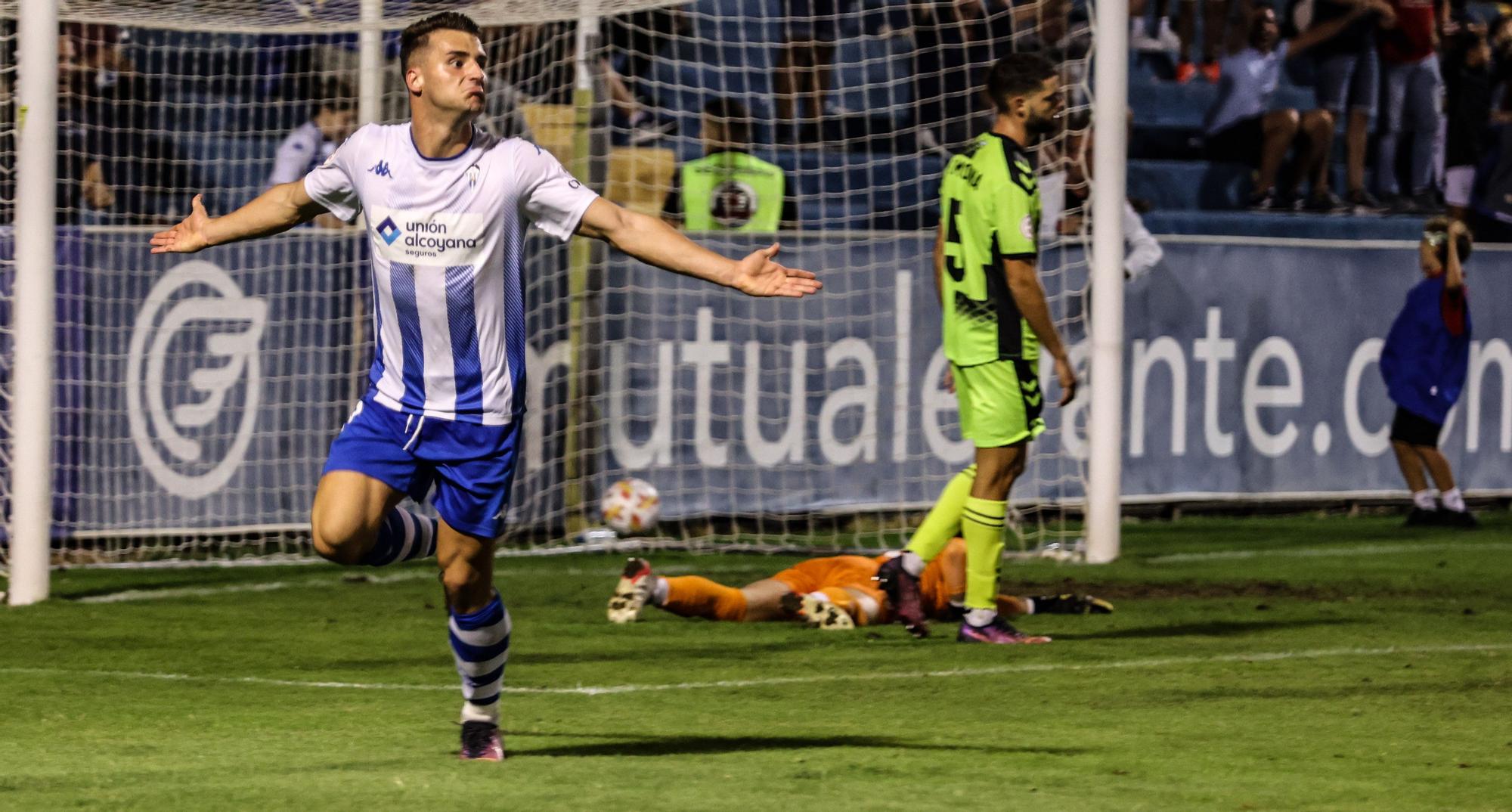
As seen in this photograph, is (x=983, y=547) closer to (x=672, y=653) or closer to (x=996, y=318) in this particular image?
(x=996, y=318)

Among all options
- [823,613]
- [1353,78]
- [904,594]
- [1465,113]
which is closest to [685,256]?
[904,594]

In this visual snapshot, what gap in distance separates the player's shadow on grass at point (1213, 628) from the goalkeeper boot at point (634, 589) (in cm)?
149

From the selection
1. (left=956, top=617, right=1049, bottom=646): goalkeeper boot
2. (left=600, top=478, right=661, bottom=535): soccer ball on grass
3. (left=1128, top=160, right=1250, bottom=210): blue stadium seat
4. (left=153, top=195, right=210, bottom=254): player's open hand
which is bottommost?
(left=956, top=617, right=1049, bottom=646): goalkeeper boot

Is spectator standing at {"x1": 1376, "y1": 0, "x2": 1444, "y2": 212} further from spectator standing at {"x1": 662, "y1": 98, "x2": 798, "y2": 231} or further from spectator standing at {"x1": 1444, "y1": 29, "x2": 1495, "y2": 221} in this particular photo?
spectator standing at {"x1": 662, "y1": 98, "x2": 798, "y2": 231}

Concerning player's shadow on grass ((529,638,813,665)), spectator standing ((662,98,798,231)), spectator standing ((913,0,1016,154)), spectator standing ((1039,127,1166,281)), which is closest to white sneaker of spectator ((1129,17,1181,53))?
spectator standing ((913,0,1016,154))

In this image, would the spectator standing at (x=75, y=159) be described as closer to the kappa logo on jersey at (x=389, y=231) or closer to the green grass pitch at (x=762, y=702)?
the green grass pitch at (x=762, y=702)

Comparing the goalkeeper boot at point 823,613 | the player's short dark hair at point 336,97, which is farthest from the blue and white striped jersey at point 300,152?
the goalkeeper boot at point 823,613

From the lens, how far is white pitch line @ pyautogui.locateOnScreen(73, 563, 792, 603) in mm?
9422

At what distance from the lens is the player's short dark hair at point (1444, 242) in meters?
12.7

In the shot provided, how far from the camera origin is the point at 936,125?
1285cm

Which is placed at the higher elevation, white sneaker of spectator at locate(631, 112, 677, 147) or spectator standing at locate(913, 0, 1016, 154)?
spectator standing at locate(913, 0, 1016, 154)

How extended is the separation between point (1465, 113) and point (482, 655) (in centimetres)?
1352

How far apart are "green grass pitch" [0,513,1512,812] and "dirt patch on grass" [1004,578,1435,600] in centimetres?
3

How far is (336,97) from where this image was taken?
12.1 meters
